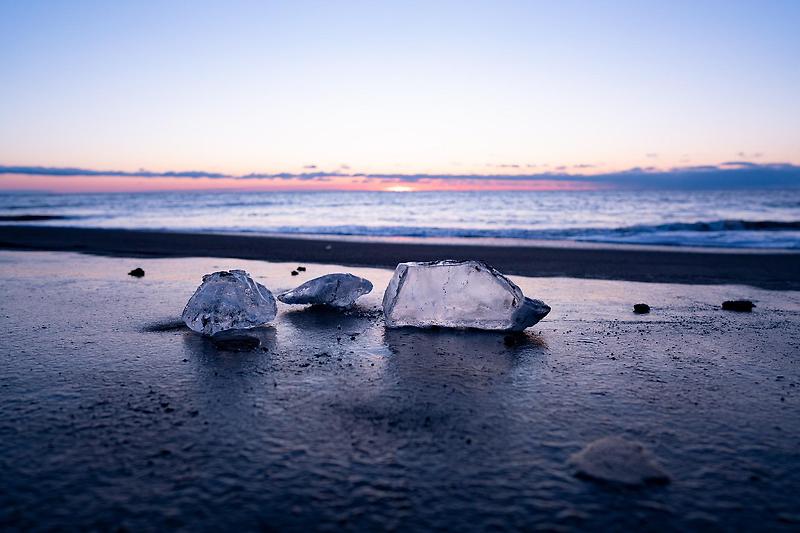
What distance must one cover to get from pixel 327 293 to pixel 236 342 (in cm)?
142

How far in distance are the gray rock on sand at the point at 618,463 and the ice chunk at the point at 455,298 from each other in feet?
6.35

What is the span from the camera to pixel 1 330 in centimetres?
386

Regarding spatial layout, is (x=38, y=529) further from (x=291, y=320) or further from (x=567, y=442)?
(x=291, y=320)

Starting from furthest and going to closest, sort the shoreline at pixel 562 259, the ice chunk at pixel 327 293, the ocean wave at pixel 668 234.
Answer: the ocean wave at pixel 668 234 < the shoreline at pixel 562 259 < the ice chunk at pixel 327 293

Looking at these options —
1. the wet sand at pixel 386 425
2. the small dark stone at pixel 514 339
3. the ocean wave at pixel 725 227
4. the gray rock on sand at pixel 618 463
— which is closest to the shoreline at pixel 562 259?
the wet sand at pixel 386 425

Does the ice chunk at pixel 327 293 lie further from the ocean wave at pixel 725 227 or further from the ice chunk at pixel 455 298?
the ocean wave at pixel 725 227

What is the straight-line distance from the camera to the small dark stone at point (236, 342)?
11.2 ft

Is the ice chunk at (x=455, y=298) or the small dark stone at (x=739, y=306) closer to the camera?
the ice chunk at (x=455, y=298)

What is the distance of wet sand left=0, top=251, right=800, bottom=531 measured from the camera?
1615 millimetres

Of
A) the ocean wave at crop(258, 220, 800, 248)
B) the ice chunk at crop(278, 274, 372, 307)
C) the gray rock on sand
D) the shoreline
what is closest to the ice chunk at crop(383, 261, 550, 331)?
the ice chunk at crop(278, 274, 372, 307)

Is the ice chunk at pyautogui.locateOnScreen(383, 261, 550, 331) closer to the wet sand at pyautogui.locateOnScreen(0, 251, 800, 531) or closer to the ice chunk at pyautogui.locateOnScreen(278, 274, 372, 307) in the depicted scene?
the wet sand at pyautogui.locateOnScreen(0, 251, 800, 531)

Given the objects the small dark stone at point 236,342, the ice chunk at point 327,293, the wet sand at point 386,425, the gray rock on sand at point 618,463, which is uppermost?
the ice chunk at point 327,293

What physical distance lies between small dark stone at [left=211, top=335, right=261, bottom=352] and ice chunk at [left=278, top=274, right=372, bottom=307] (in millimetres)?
1170

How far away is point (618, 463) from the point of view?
73.6 inches
